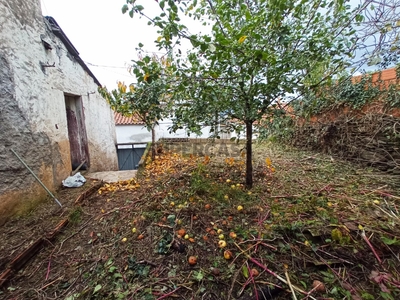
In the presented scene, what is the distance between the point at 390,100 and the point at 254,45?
2.88 meters

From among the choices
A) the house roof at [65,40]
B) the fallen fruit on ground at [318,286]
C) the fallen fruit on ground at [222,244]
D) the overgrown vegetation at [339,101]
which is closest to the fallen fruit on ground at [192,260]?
the fallen fruit on ground at [222,244]

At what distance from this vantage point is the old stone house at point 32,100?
2.31 m

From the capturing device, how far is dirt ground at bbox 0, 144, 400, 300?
1.22 metres

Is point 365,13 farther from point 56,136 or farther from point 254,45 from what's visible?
point 56,136

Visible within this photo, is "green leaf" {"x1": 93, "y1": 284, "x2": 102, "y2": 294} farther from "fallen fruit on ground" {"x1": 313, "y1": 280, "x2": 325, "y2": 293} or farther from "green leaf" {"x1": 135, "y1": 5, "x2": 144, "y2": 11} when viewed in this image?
"green leaf" {"x1": 135, "y1": 5, "x2": 144, "y2": 11}

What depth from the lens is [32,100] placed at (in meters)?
2.73

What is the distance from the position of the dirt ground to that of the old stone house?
0.55 m

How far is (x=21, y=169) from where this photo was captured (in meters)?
2.46

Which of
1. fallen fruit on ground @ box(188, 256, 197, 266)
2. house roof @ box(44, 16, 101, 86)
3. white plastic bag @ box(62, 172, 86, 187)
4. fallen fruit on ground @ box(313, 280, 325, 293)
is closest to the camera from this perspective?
fallen fruit on ground @ box(313, 280, 325, 293)

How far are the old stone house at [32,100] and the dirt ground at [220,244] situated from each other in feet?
1.80

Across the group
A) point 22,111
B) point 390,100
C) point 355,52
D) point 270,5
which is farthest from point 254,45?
point 22,111

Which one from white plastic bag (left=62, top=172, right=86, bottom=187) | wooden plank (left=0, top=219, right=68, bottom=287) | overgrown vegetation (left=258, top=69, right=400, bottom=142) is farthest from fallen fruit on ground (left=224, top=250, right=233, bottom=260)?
white plastic bag (left=62, top=172, right=86, bottom=187)

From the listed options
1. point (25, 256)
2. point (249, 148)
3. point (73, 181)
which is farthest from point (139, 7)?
point (73, 181)

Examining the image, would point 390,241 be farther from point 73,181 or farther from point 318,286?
point 73,181
